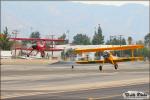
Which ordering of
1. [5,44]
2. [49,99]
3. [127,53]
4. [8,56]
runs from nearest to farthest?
[49,99], [8,56], [5,44], [127,53]

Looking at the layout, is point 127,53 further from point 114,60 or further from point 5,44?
point 114,60

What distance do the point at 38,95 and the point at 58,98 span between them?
6.88ft

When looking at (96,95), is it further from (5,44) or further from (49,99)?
(5,44)

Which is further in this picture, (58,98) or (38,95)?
(38,95)

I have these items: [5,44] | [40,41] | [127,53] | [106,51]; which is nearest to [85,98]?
[106,51]

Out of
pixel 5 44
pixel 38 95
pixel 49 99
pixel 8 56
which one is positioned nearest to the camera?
pixel 49 99

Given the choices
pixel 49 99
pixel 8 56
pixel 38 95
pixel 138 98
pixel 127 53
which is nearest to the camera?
pixel 138 98

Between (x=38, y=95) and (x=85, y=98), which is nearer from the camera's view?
(x=85, y=98)

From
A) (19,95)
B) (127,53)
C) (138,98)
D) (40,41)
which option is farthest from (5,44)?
(138,98)

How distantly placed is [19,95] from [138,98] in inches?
664

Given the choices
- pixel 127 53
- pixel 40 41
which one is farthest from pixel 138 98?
pixel 127 53

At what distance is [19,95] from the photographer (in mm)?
26625

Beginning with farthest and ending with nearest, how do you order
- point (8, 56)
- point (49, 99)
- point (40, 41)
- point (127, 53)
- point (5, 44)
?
point (127, 53), point (5, 44), point (8, 56), point (40, 41), point (49, 99)

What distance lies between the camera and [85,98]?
2491 cm
